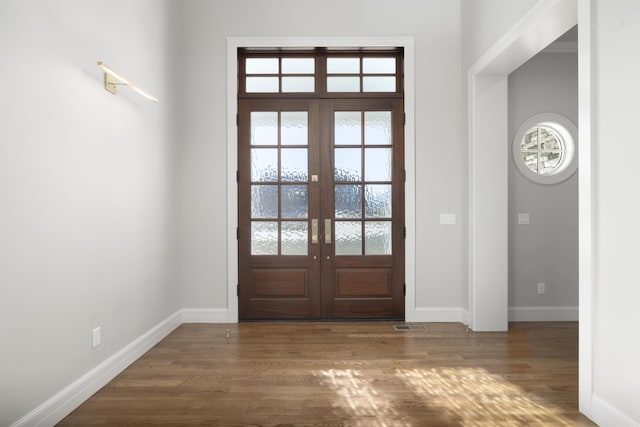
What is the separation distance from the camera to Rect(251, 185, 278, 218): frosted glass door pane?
461 centimetres

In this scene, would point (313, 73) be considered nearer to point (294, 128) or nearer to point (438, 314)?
point (294, 128)

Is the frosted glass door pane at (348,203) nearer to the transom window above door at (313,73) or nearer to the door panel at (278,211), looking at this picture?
the door panel at (278,211)

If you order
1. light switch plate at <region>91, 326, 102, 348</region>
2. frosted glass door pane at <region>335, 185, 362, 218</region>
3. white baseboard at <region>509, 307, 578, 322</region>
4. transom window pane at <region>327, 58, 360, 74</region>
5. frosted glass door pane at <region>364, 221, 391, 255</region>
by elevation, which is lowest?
white baseboard at <region>509, 307, 578, 322</region>

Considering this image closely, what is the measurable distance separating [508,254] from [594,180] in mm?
2372

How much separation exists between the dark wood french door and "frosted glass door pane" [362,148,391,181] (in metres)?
0.01

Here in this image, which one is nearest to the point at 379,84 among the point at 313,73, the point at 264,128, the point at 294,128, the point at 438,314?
the point at 313,73

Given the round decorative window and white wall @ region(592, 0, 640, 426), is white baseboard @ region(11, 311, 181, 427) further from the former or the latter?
the round decorative window

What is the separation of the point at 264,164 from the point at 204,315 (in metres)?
1.68

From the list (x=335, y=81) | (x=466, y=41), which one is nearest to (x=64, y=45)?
(x=335, y=81)

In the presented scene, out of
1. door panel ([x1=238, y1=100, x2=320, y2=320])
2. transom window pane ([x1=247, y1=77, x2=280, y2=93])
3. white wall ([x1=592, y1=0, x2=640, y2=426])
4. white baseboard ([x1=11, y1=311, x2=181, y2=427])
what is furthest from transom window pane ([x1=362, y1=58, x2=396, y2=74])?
white baseboard ([x1=11, y1=311, x2=181, y2=427])

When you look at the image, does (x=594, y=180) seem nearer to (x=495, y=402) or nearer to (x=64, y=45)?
(x=495, y=402)

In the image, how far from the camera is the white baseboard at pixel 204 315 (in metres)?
→ 4.53

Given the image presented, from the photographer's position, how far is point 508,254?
457cm

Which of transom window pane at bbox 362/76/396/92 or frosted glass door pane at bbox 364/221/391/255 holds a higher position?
transom window pane at bbox 362/76/396/92
